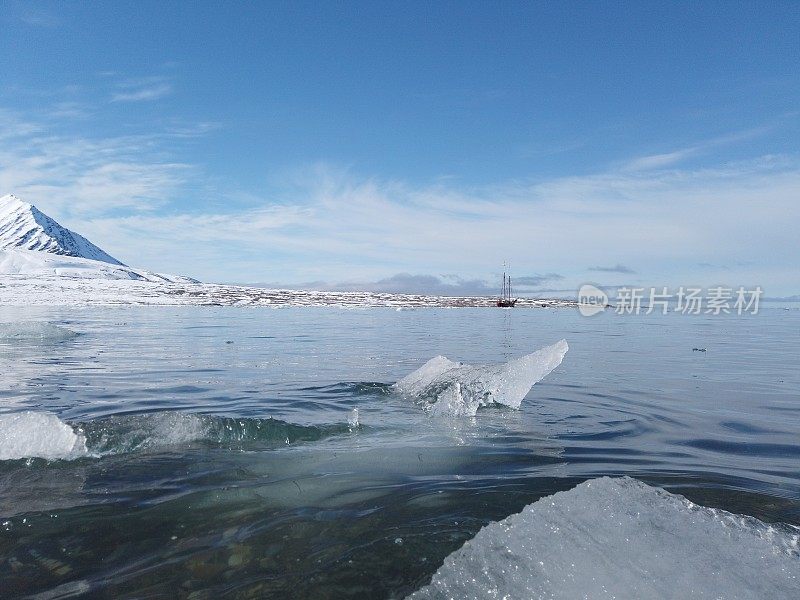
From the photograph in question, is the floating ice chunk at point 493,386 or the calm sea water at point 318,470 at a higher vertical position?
the floating ice chunk at point 493,386

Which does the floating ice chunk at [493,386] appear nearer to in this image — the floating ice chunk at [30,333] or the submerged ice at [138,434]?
the submerged ice at [138,434]

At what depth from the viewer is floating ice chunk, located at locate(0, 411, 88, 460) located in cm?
538

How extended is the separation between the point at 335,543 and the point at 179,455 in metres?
2.70

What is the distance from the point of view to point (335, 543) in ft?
12.0

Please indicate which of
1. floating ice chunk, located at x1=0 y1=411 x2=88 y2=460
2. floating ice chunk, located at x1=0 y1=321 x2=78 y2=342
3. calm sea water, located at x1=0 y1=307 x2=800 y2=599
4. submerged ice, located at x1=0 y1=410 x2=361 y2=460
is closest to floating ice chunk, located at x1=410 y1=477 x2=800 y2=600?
calm sea water, located at x1=0 y1=307 x2=800 y2=599

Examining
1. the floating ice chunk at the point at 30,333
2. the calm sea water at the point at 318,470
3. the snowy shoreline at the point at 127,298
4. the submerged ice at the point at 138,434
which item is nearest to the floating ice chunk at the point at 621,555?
the calm sea water at the point at 318,470

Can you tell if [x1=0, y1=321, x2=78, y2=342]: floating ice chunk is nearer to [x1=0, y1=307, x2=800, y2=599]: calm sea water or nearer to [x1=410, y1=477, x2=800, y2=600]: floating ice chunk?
[x1=0, y1=307, x2=800, y2=599]: calm sea water

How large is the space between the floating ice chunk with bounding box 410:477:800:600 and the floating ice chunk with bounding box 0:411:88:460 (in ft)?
14.5

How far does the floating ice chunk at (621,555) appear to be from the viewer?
2900 millimetres

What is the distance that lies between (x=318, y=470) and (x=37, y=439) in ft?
9.80

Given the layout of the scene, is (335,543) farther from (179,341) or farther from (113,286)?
(113,286)

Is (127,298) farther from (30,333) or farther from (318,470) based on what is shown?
(318,470)

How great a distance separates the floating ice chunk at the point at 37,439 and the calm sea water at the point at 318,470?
0.17 ft

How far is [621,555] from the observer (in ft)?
10.5
